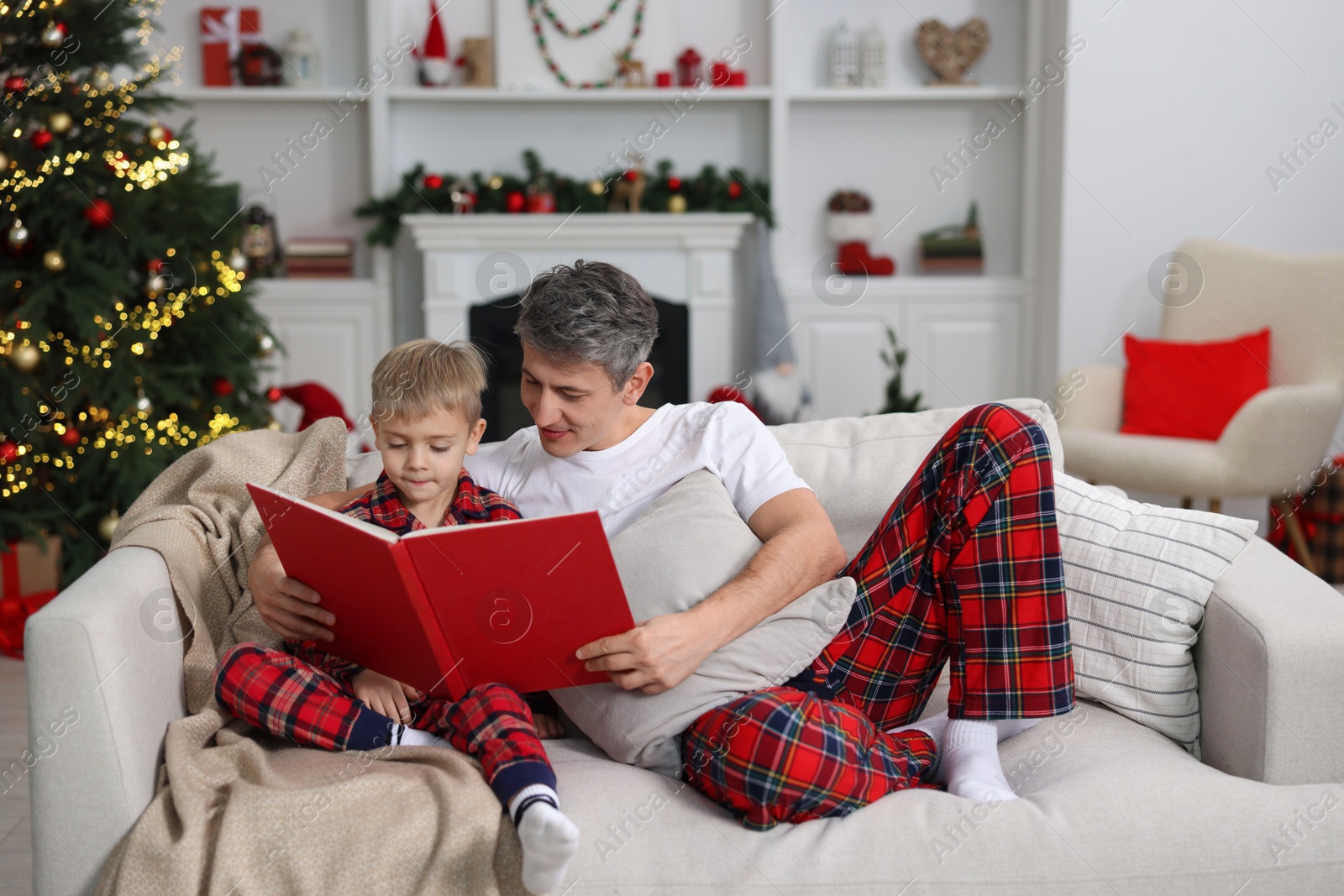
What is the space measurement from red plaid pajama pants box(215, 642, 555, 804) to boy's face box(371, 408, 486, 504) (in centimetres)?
26

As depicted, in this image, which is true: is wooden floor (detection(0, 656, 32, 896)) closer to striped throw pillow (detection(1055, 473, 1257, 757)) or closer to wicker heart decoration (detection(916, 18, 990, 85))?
striped throw pillow (detection(1055, 473, 1257, 757))

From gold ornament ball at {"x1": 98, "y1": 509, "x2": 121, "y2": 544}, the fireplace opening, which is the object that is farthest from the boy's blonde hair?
the fireplace opening

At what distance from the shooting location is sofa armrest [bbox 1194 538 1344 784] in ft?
4.18

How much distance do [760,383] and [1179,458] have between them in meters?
1.49

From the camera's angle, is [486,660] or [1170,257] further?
[1170,257]

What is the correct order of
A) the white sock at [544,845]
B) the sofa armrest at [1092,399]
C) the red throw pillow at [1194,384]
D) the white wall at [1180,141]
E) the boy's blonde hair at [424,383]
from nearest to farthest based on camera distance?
1. the white sock at [544,845]
2. the boy's blonde hair at [424,383]
3. the red throw pillow at [1194,384]
4. the sofa armrest at [1092,399]
5. the white wall at [1180,141]

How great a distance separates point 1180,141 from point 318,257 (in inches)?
127

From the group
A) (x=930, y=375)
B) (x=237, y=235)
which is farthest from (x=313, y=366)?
(x=930, y=375)

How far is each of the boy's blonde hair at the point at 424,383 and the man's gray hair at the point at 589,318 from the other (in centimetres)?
10

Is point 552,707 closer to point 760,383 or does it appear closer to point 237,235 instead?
point 237,235

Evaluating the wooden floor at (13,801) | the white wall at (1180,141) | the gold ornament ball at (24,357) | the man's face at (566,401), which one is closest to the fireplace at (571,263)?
the white wall at (1180,141)

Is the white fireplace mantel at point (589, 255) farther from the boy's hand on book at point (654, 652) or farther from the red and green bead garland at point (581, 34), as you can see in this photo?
the boy's hand on book at point (654, 652)

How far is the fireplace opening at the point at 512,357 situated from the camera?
4230 mm

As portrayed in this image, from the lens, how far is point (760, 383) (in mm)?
4098
